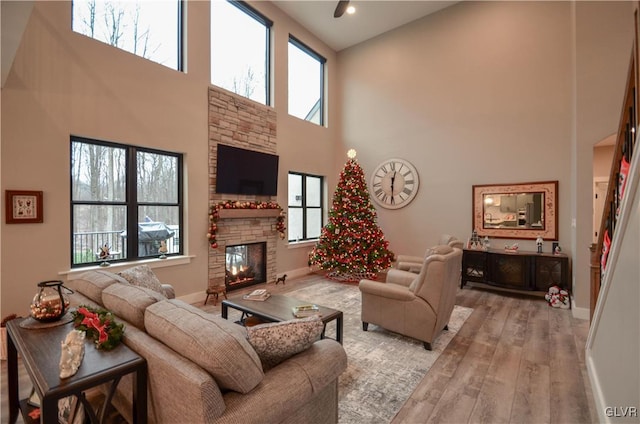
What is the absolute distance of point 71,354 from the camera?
1303 millimetres

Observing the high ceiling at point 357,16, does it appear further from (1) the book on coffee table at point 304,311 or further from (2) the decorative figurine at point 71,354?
(2) the decorative figurine at point 71,354

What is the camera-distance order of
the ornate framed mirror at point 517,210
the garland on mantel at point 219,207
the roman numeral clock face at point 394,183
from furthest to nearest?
the roman numeral clock face at point 394,183
the ornate framed mirror at point 517,210
the garland on mantel at point 219,207

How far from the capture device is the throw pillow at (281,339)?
1534mm

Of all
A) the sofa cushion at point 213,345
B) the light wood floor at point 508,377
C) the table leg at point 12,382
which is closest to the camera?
the sofa cushion at point 213,345

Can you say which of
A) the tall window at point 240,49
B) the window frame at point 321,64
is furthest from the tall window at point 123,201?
the window frame at point 321,64

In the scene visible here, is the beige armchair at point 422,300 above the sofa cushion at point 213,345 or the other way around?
the other way around

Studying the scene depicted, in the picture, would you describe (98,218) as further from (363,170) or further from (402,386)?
(363,170)

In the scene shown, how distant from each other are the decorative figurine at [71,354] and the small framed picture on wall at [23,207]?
267 cm

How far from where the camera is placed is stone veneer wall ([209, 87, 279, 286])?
4.90m

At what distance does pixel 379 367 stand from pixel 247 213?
3.39 metres

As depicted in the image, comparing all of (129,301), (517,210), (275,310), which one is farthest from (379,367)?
(517,210)

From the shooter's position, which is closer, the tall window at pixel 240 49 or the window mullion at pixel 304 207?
the tall window at pixel 240 49

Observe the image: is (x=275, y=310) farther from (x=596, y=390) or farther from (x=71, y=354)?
(x=596, y=390)

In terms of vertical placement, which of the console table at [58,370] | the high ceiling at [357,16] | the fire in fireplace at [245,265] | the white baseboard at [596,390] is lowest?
the white baseboard at [596,390]
